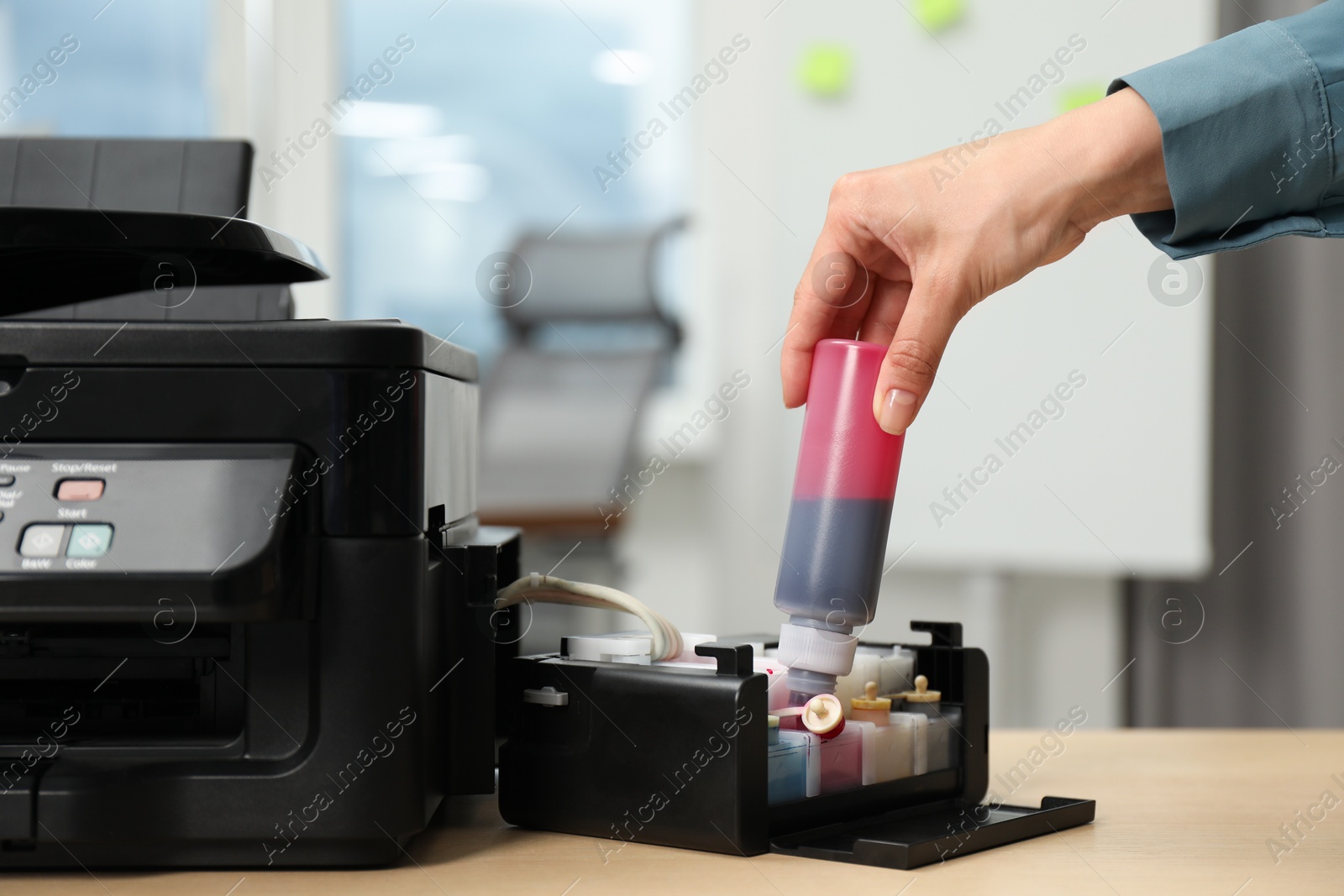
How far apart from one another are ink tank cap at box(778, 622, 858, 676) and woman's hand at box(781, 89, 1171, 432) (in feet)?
0.40

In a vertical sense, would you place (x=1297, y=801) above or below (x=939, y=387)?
below

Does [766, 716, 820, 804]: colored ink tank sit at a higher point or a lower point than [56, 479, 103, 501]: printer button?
lower

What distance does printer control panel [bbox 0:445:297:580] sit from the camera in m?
0.59

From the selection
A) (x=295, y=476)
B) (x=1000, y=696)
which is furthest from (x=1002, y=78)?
(x=295, y=476)

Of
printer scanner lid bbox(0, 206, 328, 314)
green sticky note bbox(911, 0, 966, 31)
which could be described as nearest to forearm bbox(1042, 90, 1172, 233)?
printer scanner lid bbox(0, 206, 328, 314)

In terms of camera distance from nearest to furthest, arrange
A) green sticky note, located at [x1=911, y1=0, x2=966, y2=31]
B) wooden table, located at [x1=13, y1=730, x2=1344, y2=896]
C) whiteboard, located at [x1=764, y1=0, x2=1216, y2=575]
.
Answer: wooden table, located at [x1=13, y1=730, x2=1344, y2=896] < whiteboard, located at [x1=764, y1=0, x2=1216, y2=575] < green sticky note, located at [x1=911, y1=0, x2=966, y2=31]

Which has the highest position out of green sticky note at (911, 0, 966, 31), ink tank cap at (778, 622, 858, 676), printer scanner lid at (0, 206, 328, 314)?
green sticky note at (911, 0, 966, 31)

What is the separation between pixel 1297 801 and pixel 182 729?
698 mm

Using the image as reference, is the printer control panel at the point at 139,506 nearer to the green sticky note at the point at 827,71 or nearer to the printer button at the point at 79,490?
the printer button at the point at 79,490

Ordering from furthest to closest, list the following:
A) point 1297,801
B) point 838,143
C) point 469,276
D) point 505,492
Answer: point 469,276 < point 505,492 < point 838,143 < point 1297,801

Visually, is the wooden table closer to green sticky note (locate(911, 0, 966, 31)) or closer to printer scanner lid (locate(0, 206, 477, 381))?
printer scanner lid (locate(0, 206, 477, 381))

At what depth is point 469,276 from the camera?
296 centimetres

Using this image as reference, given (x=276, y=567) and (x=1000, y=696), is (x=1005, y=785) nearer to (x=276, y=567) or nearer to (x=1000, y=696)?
(x=276, y=567)

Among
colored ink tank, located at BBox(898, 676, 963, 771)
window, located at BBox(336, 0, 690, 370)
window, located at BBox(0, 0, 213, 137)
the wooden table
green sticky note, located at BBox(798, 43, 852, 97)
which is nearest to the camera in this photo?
the wooden table
